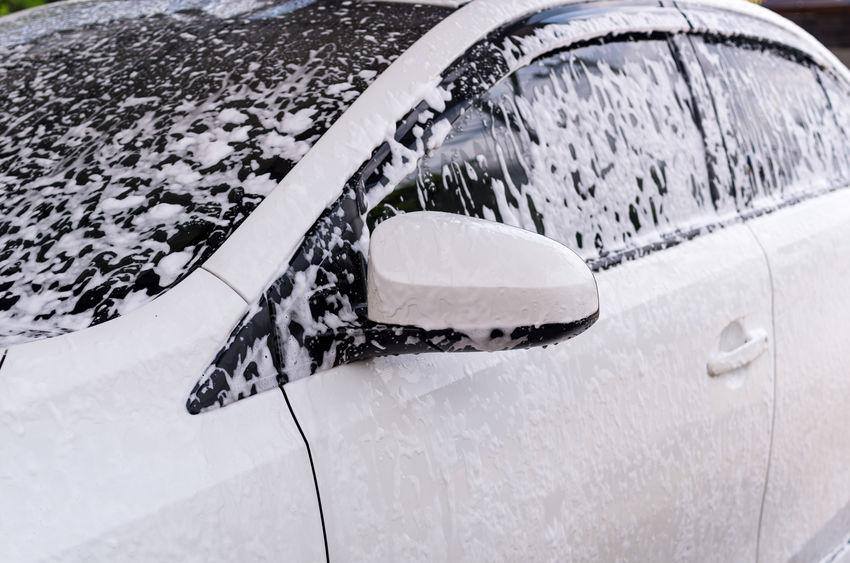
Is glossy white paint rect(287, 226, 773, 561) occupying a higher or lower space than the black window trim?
lower

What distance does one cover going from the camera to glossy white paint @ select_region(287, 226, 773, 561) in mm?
1391

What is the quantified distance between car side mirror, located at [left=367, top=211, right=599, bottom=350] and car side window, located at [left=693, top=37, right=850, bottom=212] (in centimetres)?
103

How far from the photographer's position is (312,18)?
1.97 m

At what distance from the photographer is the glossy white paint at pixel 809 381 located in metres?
2.23

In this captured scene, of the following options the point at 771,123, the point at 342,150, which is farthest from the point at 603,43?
the point at 342,150

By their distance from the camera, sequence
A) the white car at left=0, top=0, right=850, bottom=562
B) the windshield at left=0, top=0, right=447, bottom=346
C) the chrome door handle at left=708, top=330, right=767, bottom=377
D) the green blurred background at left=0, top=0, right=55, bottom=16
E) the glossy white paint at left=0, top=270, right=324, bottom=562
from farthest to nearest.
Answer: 1. the green blurred background at left=0, top=0, right=55, bottom=16
2. the chrome door handle at left=708, top=330, right=767, bottom=377
3. the windshield at left=0, top=0, right=447, bottom=346
4. the white car at left=0, top=0, right=850, bottom=562
5. the glossy white paint at left=0, top=270, right=324, bottom=562

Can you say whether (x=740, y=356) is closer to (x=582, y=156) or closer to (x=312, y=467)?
(x=582, y=156)

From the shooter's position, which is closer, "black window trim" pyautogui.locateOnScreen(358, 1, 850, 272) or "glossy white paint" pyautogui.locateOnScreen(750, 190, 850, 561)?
"black window trim" pyautogui.locateOnScreen(358, 1, 850, 272)

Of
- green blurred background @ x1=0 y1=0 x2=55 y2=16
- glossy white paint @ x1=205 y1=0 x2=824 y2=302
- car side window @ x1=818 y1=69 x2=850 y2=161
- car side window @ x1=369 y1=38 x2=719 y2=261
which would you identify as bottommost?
green blurred background @ x1=0 y1=0 x2=55 y2=16

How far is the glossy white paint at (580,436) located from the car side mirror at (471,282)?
0.15 meters

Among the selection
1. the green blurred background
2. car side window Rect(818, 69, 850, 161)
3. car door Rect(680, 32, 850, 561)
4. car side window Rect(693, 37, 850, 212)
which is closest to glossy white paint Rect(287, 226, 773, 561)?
car door Rect(680, 32, 850, 561)

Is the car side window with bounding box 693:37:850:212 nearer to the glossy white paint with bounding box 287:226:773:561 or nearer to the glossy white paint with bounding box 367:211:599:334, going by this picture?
the glossy white paint with bounding box 287:226:773:561

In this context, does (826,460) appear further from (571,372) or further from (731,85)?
(571,372)

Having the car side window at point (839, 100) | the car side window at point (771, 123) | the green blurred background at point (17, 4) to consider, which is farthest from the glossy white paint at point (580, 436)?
the green blurred background at point (17, 4)
